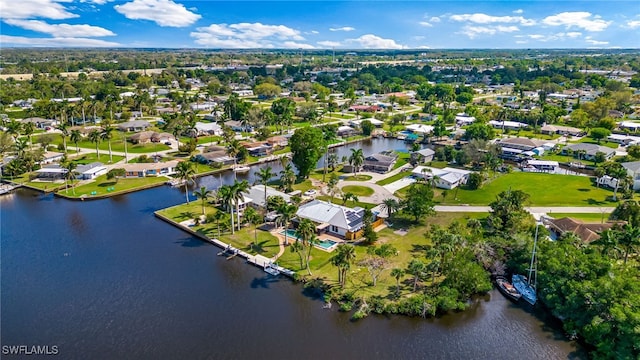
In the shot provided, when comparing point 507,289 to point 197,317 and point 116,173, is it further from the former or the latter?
point 116,173

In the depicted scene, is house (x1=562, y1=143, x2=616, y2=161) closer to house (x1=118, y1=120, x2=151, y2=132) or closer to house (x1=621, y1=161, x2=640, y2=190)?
house (x1=621, y1=161, x2=640, y2=190)

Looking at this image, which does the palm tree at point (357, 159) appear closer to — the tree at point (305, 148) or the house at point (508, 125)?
the tree at point (305, 148)

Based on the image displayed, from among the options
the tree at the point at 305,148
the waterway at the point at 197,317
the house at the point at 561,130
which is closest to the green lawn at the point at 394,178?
the tree at the point at 305,148

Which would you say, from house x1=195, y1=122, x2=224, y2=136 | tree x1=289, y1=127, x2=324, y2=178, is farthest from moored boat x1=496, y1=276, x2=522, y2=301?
house x1=195, y1=122, x2=224, y2=136

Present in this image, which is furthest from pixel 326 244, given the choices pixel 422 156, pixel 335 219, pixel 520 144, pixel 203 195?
pixel 520 144

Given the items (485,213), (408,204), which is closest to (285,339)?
(408,204)

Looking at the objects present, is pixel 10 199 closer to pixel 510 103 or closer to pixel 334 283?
pixel 334 283
